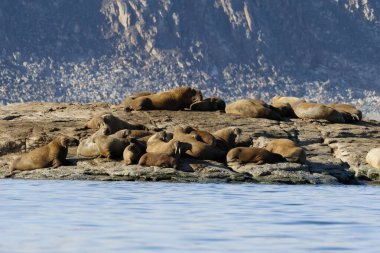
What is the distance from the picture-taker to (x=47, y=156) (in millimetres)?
25562

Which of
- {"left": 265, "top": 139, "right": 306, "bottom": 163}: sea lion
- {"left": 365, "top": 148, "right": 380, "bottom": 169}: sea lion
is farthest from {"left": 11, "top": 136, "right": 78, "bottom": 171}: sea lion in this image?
{"left": 365, "top": 148, "right": 380, "bottom": 169}: sea lion

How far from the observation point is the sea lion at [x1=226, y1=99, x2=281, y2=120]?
31.1m

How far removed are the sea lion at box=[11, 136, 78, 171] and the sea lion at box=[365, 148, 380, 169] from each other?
7.17 meters

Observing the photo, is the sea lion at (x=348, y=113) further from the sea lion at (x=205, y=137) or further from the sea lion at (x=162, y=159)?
the sea lion at (x=162, y=159)

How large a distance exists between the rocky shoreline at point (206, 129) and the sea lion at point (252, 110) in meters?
0.35

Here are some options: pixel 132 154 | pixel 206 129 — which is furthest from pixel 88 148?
pixel 206 129

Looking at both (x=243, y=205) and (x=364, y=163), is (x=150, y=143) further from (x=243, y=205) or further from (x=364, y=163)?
(x=243, y=205)

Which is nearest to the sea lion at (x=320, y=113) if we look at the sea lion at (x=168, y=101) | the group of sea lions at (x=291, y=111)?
the group of sea lions at (x=291, y=111)

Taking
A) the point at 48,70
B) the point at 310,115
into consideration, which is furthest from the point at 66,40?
the point at 310,115

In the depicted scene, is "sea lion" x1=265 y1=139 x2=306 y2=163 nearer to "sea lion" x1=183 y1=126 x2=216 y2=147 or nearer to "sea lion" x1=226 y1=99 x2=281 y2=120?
"sea lion" x1=183 y1=126 x2=216 y2=147

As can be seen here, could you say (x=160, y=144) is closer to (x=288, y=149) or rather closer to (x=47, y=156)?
(x=47, y=156)

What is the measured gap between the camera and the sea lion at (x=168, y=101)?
1253 inches

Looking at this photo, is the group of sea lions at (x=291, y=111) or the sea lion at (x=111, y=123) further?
the group of sea lions at (x=291, y=111)

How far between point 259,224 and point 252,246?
252cm
